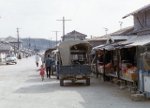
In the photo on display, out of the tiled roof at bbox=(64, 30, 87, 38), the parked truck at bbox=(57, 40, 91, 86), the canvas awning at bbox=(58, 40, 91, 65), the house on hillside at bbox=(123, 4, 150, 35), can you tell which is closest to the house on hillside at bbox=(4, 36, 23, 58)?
the tiled roof at bbox=(64, 30, 87, 38)

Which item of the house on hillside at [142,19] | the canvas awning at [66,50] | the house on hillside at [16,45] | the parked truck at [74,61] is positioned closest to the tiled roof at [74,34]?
the house on hillside at [16,45]

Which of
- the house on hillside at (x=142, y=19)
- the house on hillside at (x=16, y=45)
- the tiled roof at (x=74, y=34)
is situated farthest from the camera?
the house on hillside at (x=16, y=45)

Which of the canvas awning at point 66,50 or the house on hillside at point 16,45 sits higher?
the house on hillside at point 16,45

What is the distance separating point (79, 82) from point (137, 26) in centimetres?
566

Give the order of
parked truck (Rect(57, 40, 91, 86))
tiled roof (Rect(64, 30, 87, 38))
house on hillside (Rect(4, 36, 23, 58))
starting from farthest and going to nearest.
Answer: house on hillside (Rect(4, 36, 23, 58)) → tiled roof (Rect(64, 30, 87, 38)) → parked truck (Rect(57, 40, 91, 86))

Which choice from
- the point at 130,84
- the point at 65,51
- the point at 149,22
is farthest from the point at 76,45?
the point at 130,84

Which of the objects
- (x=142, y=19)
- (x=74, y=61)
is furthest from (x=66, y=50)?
(x=142, y=19)

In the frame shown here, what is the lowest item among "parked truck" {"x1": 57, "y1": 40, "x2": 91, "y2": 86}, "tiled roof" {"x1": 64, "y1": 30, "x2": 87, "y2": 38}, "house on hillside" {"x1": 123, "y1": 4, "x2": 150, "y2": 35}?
"parked truck" {"x1": 57, "y1": 40, "x2": 91, "y2": 86}

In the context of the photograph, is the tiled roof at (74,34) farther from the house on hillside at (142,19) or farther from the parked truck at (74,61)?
the house on hillside at (142,19)

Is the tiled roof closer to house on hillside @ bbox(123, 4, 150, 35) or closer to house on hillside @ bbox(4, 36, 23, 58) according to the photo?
house on hillside @ bbox(4, 36, 23, 58)

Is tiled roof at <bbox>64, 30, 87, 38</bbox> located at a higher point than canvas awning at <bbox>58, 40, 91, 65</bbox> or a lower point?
higher

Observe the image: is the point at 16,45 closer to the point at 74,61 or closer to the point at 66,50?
the point at 74,61

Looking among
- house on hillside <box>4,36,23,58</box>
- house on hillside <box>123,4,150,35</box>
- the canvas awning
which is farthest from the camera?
house on hillside <box>4,36,23,58</box>

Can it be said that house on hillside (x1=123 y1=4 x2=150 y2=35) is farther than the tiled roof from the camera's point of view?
No
